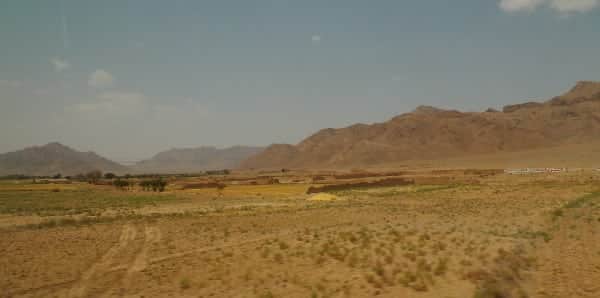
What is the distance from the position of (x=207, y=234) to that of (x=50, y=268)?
27.0ft

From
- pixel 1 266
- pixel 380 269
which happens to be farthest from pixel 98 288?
pixel 380 269

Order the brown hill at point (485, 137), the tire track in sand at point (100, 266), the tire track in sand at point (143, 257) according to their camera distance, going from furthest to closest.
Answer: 1. the brown hill at point (485, 137)
2. the tire track in sand at point (143, 257)
3. the tire track in sand at point (100, 266)

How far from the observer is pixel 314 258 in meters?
16.2

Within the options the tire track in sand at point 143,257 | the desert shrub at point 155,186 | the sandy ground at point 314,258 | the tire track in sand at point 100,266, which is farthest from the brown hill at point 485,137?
the tire track in sand at point 100,266

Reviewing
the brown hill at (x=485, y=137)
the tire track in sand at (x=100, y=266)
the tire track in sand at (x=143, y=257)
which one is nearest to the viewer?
the tire track in sand at (x=100, y=266)

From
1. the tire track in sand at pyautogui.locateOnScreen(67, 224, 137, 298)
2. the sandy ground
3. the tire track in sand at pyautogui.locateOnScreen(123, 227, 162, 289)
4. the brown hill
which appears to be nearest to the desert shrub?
the sandy ground

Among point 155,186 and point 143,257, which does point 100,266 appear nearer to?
point 143,257

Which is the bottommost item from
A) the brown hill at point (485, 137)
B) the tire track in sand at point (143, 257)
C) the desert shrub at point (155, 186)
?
the tire track in sand at point (143, 257)

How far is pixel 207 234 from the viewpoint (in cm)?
2328

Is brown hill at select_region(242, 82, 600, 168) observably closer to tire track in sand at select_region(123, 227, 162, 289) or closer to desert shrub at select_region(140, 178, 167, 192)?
desert shrub at select_region(140, 178, 167, 192)

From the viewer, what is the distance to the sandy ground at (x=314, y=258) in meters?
12.5

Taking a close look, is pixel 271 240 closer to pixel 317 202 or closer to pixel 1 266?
pixel 1 266

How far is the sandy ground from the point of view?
12.5 meters

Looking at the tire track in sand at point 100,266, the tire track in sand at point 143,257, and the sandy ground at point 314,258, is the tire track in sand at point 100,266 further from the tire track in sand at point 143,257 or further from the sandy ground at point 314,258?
the tire track in sand at point 143,257
